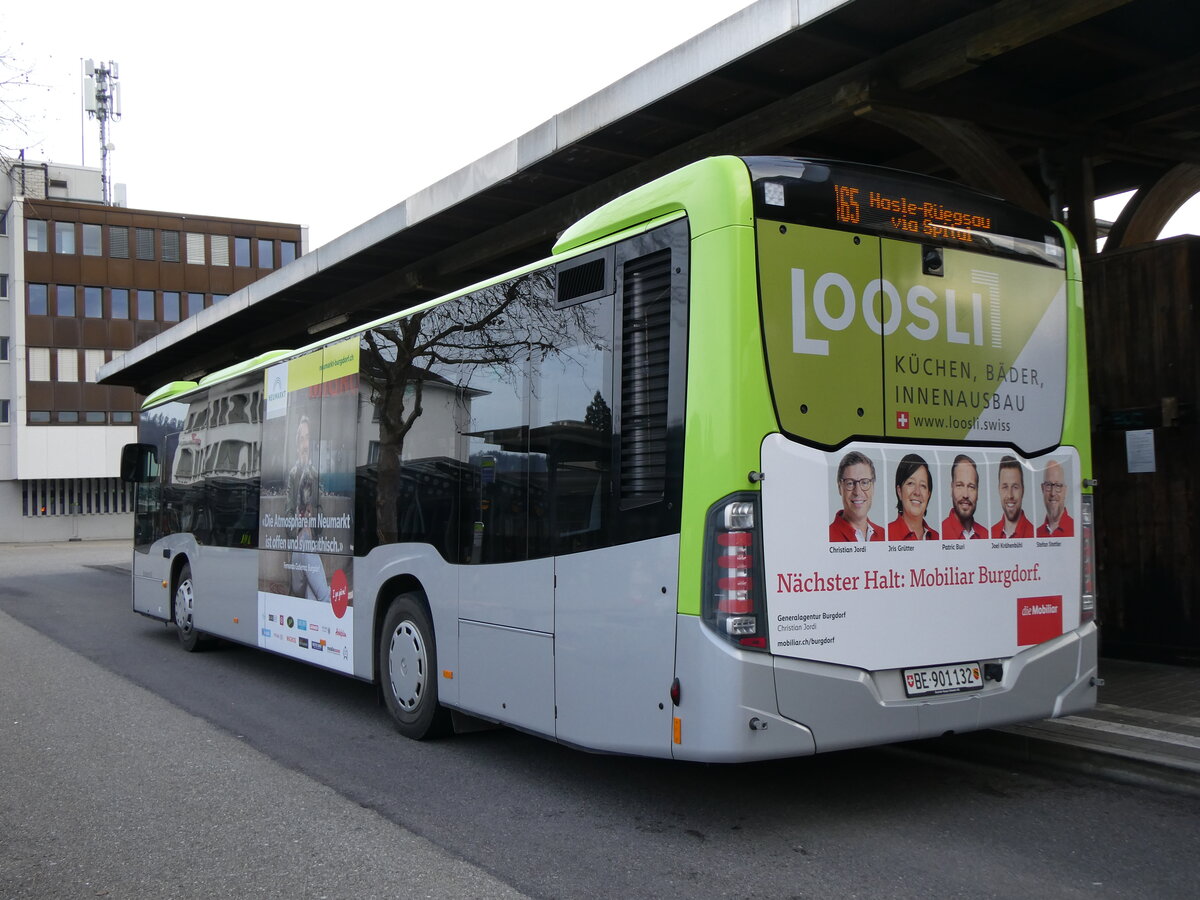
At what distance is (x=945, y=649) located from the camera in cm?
535

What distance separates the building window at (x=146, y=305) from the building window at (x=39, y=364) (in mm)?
4761

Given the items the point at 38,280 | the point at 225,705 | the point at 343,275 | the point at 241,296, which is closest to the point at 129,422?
the point at 38,280

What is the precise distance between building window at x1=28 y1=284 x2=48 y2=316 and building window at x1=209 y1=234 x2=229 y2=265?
814 cm

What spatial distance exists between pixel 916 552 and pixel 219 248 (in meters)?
56.2

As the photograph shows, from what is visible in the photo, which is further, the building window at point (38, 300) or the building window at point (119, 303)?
the building window at point (119, 303)

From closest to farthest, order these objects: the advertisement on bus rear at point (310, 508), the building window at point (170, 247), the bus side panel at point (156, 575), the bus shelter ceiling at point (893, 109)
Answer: the bus shelter ceiling at point (893, 109) < the advertisement on bus rear at point (310, 508) < the bus side panel at point (156, 575) < the building window at point (170, 247)

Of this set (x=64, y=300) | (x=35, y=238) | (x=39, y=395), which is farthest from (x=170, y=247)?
(x=39, y=395)

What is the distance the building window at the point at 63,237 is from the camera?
5219 centimetres

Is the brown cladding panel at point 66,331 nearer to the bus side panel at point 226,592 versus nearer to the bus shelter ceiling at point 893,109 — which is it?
the bus shelter ceiling at point 893,109

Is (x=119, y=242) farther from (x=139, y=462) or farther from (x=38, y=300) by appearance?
(x=139, y=462)

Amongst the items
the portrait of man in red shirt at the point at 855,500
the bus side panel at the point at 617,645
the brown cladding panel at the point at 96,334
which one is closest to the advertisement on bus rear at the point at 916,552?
the portrait of man in red shirt at the point at 855,500

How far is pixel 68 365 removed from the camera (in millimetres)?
51938

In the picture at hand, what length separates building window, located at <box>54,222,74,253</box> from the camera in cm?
5219

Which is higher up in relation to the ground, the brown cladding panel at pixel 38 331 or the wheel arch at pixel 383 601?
the brown cladding panel at pixel 38 331
